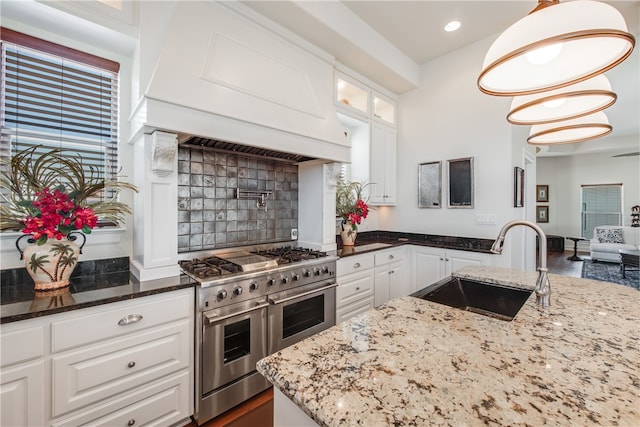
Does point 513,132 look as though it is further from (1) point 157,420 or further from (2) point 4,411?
(2) point 4,411

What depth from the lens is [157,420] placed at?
1.64m

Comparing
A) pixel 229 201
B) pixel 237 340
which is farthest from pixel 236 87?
pixel 237 340

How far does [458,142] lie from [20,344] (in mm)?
4158

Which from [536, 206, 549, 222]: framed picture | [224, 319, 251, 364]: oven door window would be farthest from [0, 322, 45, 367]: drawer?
[536, 206, 549, 222]: framed picture

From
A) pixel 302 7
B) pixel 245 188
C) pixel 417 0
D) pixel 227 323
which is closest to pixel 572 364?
pixel 227 323

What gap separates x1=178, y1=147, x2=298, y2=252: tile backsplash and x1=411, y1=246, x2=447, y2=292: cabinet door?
1673 mm

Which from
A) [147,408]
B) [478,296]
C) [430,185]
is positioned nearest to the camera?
[147,408]

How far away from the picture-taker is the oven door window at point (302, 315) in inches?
86.9

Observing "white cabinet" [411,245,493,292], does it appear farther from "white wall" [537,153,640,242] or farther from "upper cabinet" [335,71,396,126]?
"white wall" [537,153,640,242]

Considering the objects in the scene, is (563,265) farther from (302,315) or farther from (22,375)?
(22,375)

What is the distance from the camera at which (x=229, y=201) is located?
2.49m

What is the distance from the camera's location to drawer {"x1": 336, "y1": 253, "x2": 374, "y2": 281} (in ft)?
8.77

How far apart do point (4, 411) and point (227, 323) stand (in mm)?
1004

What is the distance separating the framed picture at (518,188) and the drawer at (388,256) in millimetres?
1402
